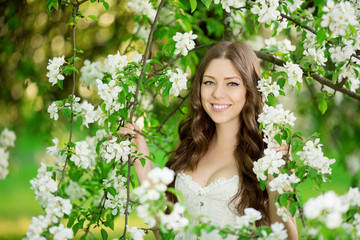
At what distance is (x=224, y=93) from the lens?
2.28m

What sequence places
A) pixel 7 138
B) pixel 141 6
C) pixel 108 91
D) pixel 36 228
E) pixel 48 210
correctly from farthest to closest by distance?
pixel 141 6
pixel 7 138
pixel 108 91
pixel 48 210
pixel 36 228

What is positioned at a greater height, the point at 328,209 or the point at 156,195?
the point at 156,195

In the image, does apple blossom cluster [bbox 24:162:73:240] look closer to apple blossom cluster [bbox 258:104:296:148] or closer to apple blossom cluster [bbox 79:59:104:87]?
apple blossom cluster [bbox 258:104:296:148]

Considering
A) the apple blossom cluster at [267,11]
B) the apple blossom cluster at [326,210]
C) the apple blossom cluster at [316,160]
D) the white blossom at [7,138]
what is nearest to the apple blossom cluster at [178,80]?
the apple blossom cluster at [267,11]

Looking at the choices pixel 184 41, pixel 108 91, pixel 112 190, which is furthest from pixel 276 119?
pixel 112 190

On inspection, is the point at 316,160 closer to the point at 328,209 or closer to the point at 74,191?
the point at 328,209

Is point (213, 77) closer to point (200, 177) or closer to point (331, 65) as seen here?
point (200, 177)

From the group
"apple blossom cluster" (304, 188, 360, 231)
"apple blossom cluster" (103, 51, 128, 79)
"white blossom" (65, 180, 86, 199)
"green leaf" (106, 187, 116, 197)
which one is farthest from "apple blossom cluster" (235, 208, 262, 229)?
"white blossom" (65, 180, 86, 199)

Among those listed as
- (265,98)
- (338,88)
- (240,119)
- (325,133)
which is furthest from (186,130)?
(325,133)

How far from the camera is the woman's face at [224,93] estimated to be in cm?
228

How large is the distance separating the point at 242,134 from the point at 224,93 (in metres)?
0.29

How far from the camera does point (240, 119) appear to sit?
2457 mm

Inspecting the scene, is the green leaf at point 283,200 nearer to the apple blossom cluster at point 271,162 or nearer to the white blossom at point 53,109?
the apple blossom cluster at point 271,162

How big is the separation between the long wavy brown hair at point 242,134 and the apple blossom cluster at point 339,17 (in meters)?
0.68
